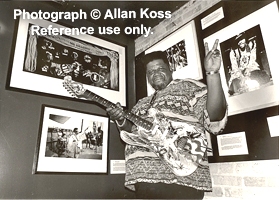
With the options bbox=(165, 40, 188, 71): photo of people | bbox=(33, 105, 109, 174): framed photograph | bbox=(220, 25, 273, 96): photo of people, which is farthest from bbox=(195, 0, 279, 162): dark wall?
bbox=(33, 105, 109, 174): framed photograph

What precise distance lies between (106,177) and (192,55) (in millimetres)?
1182

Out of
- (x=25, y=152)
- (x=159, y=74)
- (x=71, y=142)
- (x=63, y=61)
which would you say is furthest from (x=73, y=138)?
(x=159, y=74)

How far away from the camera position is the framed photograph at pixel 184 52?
5.96ft

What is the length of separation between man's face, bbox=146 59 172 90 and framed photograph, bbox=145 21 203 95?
0.22 meters

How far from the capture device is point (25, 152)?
1602 mm

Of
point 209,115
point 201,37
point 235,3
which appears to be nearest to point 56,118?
point 209,115

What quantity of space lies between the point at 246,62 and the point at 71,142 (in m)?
1.35

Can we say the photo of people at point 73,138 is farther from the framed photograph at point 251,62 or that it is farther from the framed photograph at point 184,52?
the framed photograph at point 251,62

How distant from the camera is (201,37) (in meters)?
1.81

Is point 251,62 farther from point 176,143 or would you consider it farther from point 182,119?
point 176,143

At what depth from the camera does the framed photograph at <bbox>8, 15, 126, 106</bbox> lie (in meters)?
1.77

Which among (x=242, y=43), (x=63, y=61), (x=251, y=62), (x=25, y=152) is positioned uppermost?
(x=63, y=61)

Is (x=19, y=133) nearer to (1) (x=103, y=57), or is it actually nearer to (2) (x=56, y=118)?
(2) (x=56, y=118)

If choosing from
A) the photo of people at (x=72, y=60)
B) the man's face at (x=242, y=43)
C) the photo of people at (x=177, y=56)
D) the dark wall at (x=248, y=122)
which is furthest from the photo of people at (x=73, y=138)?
the man's face at (x=242, y=43)
